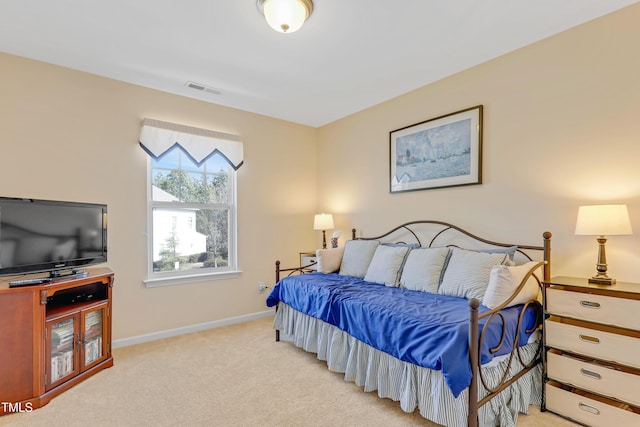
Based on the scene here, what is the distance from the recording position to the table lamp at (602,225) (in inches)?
74.1

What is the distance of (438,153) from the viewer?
3.13 metres

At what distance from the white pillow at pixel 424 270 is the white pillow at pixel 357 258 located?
0.51m

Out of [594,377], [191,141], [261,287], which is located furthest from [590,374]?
[191,141]

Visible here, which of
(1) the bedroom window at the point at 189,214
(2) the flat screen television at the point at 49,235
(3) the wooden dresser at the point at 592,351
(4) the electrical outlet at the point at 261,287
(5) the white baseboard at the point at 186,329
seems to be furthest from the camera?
(4) the electrical outlet at the point at 261,287

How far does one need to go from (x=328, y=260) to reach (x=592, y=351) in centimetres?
223

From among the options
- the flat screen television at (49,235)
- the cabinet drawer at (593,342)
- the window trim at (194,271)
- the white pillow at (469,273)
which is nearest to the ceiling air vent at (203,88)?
the window trim at (194,271)

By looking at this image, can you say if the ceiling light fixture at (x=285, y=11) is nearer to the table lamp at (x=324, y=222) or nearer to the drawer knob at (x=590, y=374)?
the table lamp at (x=324, y=222)

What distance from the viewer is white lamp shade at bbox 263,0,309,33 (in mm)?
1931

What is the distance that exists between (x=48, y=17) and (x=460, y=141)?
3.32m

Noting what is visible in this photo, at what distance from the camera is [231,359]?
2820 millimetres

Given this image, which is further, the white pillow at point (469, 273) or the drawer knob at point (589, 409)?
the white pillow at point (469, 273)

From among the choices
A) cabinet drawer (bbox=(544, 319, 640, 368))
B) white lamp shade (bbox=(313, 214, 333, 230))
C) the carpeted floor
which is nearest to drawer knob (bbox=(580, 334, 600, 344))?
cabinet drawer (bbox=(544, 319, 640, 368))

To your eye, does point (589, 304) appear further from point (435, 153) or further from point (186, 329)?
point (186, 329)

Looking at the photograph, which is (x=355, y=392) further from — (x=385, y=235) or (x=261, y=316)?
(x=261, y=316)
